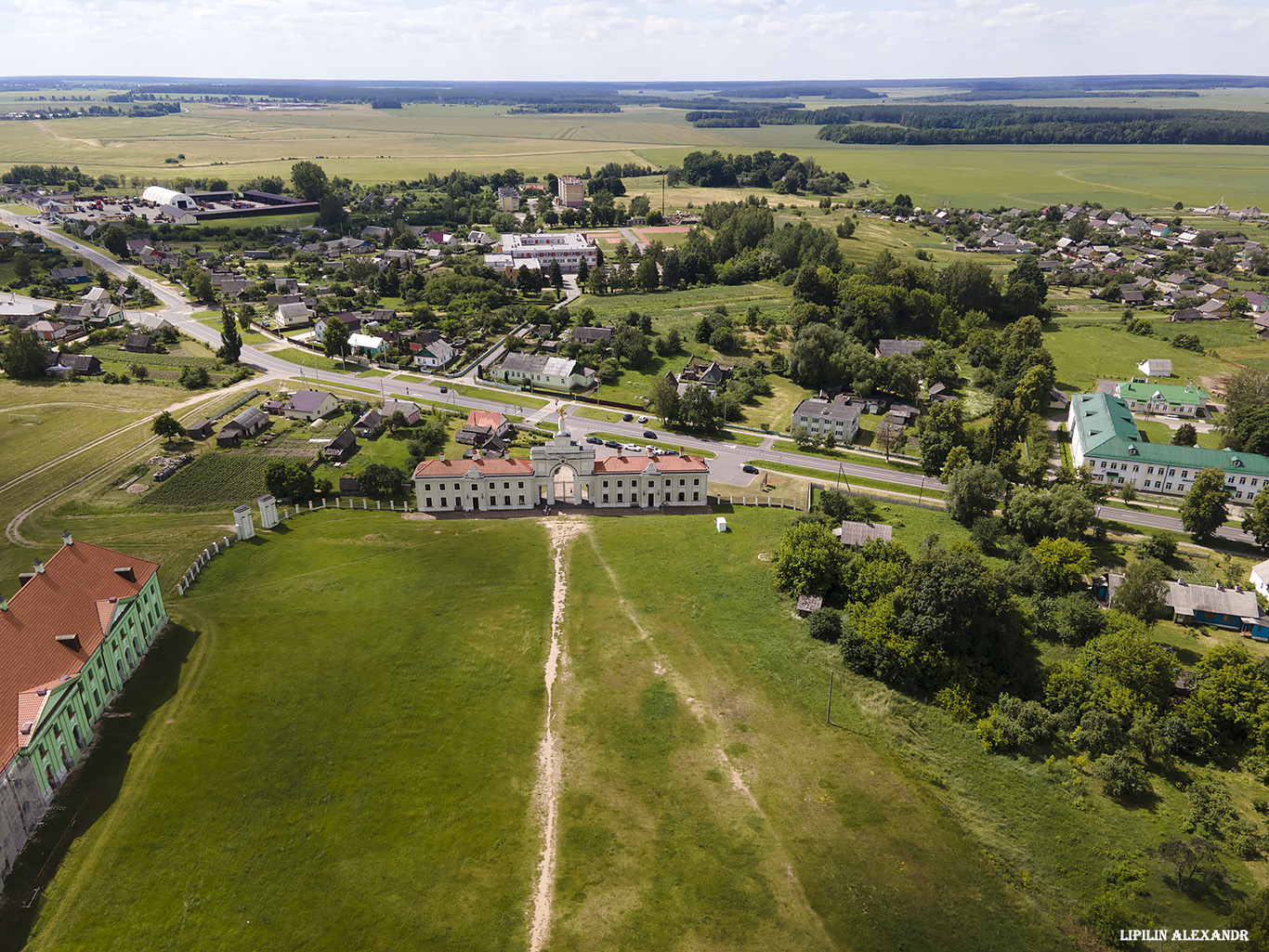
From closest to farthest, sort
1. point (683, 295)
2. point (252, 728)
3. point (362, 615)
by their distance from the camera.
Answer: point (252, 728)
point (362, 615)
point (683, 295)

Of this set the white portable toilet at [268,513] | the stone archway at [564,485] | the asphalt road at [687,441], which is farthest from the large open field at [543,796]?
the asphalt road at [687,441]

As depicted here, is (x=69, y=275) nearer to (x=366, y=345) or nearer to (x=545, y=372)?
(x=366, y=345)

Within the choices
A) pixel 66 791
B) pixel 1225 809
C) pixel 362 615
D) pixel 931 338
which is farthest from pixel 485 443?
pixel 931 338

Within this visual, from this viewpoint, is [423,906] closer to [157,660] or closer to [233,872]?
[233,872]

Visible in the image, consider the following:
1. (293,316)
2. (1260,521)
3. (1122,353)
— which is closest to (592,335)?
(293,316)

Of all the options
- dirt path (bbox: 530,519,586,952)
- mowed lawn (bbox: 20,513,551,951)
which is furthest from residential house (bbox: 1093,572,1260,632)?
mowed lawn (bbox: 20,513,551,951)

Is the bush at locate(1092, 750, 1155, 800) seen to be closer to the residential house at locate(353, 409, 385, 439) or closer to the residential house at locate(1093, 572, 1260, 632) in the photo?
the residential house at locate(1093, 572, 1260, 632)

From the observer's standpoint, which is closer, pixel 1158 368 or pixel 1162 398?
pixel 1162 398
